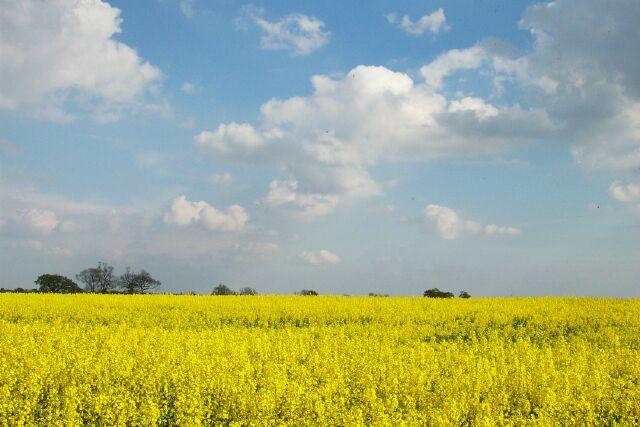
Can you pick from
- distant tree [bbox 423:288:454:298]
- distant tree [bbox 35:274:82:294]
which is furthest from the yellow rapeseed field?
distant tree [bbox 35:274:82:294]

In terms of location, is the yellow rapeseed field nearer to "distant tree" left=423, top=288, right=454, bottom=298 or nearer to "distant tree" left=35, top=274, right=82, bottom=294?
"distant tree" left=423, top=288, right=454, bottom=298

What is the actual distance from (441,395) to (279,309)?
16.6m

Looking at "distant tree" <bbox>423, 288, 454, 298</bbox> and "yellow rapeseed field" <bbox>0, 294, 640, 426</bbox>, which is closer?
"yellow rapeseed field" <bbox>0, 294, 640, 426</bbox>

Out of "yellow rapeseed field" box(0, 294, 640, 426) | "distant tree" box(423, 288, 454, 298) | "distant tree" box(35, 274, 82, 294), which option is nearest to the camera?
"yellow rapeseed field" box(0, 294, 640, 426)

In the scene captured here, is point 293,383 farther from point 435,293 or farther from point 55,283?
point 55,283

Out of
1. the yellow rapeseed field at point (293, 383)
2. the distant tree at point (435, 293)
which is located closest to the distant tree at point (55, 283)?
the distant tree at point (435, 293)

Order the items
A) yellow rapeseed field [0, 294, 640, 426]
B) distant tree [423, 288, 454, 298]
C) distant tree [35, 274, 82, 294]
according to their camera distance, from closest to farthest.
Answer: yellow rapeseed field [0, 294, 640, 426] → distant tree [423, 288, 454, 298] → distant tree [35, 274, 82, 294]

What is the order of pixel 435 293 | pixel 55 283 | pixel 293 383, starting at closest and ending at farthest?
1. pixel 293 383
2. pixel 435 293
3. pixel 55 283

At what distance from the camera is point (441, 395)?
916cm

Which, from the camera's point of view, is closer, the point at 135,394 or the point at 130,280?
the point at 135,394

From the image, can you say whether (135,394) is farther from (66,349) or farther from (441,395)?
(441,395)

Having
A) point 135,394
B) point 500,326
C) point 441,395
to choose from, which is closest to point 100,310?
point 135,394

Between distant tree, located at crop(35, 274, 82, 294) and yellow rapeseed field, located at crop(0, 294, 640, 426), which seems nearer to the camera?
yellow rapeseed field, located at crop(0, 294, 640, 426)

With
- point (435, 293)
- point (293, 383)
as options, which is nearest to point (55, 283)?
point (435, 293)
